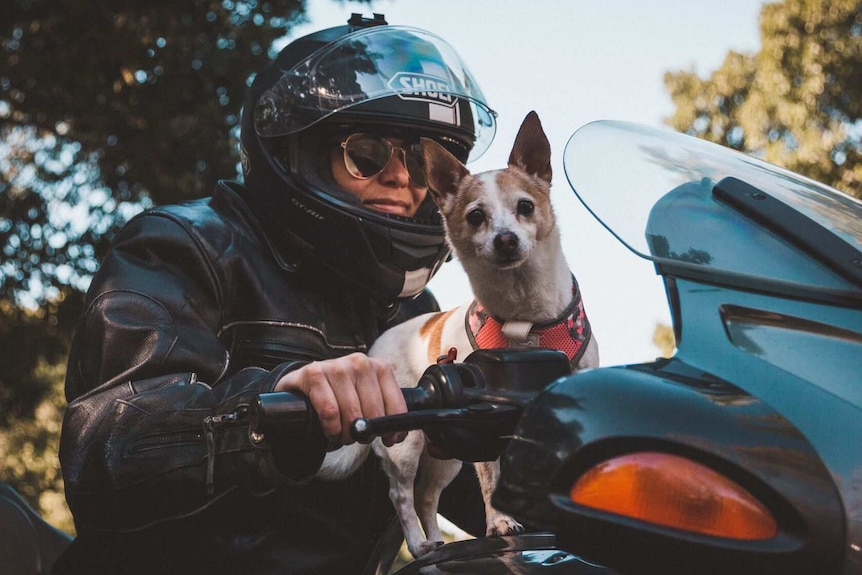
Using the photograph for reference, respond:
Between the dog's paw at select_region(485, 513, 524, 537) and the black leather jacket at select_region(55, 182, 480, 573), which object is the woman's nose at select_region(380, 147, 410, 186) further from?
the dog's paw at select_region(485, 513, 524, 537)

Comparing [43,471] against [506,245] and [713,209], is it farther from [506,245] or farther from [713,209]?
[713,209]

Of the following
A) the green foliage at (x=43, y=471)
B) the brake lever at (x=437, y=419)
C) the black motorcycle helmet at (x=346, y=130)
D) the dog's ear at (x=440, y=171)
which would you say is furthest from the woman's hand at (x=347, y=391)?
the green foliage at (x=43, y=471)

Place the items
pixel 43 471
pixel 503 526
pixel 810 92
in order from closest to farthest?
pixel 503 526, pixel 810 92, pixel 43 471

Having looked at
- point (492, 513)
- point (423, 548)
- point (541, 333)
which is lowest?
point (423, 548)

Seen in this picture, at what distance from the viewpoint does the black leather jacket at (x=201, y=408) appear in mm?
1795

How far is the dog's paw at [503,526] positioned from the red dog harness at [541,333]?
0.45 m

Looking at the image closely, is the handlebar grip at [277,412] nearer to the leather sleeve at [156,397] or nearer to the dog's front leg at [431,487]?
the leather sleeve at [156,397]

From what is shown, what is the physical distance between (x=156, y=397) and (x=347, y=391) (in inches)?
26.4

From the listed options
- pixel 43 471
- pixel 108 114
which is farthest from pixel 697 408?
pixel 43 471

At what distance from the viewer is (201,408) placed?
6.02 feet

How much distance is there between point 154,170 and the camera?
8648 millimetres

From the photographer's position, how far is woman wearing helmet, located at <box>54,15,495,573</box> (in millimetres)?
1775

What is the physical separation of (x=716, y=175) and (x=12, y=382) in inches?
321

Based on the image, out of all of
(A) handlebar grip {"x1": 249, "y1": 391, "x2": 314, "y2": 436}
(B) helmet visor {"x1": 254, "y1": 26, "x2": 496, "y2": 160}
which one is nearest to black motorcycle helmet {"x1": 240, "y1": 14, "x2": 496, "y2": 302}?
(B) helmet visor {"x1": 254, "y1": 26, "x2": 496, "y2": 160}
